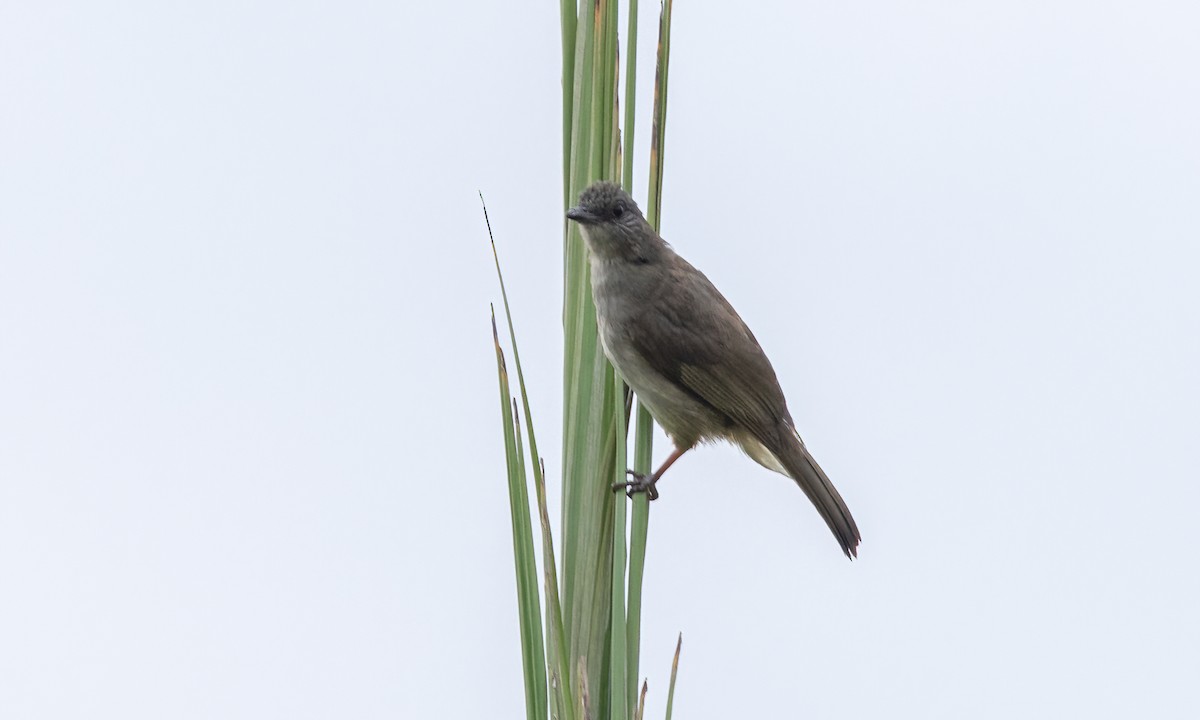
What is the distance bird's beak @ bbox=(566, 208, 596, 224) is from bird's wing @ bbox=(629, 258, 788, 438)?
729 mm

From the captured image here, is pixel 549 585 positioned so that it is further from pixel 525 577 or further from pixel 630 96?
pixel 630 96

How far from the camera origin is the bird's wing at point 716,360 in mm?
3213

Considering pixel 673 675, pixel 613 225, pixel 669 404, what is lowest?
pixel 673 675

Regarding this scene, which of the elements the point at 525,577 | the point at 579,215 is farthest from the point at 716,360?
the point at 525,577

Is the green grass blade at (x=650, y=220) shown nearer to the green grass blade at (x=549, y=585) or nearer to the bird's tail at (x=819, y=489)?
the green grass blade at (x=549, y=585)

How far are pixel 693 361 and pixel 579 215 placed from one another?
1141mm

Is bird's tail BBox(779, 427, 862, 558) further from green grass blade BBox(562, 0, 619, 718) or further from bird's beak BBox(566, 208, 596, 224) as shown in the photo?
green grass blade BBox(562, 0, 619, 718)

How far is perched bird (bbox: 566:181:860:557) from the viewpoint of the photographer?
10.3 ft

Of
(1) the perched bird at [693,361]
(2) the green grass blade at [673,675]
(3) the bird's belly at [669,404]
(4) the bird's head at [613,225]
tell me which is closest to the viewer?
(2) the green grass blade at [673,675]

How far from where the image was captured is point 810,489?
3160 millimetres

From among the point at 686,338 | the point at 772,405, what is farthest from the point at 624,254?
the point at 772,405

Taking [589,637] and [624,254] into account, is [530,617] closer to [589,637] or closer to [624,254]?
[589,637]

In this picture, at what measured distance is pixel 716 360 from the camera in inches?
127

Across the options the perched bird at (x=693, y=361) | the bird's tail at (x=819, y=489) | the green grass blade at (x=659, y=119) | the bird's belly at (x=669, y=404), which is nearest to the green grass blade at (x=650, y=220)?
the green grass blade at (x=659, y=119)
